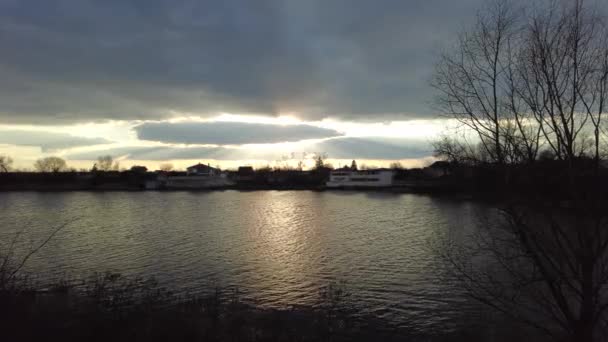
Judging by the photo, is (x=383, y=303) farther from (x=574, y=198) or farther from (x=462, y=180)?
(x=574, y=198)

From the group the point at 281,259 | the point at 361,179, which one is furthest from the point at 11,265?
the point at 361,179

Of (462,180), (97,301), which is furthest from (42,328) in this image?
(462,180)

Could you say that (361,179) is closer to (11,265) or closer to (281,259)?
(281,259)

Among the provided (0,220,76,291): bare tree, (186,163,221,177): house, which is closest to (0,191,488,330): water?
(0,220,76,291): bare tree

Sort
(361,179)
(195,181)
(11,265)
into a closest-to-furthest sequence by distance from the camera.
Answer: (11,265), (361,179), (195,181)

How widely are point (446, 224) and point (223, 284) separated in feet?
90.6

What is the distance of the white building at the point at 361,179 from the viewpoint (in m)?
131

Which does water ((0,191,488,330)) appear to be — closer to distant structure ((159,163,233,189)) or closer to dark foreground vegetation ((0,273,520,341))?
dark foreground vegetation ((0,273,520,341))

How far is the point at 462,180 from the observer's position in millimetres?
9219

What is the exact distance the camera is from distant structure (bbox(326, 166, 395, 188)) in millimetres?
131125

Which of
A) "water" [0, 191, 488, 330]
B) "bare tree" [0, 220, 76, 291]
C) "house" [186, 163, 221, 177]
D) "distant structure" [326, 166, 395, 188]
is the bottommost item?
"water" [0, 191, 488, 330]

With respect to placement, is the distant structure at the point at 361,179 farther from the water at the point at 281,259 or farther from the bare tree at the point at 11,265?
the bare tree at the point at 11,265

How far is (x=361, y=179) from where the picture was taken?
135m

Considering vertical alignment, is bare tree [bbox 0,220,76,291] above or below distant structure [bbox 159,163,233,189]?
below
